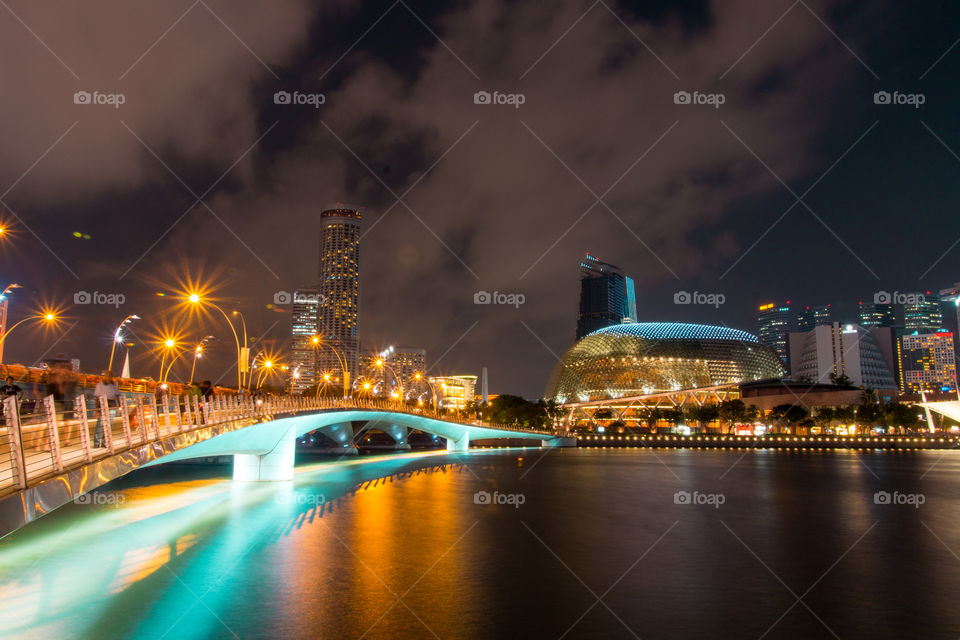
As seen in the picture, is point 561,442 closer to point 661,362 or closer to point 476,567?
point 661,362

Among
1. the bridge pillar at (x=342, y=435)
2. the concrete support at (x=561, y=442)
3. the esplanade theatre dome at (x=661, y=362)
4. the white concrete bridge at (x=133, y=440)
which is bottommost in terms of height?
the concrete support at (x=561, y=442)

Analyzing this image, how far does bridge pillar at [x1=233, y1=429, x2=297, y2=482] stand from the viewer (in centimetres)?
4234

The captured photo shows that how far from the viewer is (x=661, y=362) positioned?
142625 millimetres

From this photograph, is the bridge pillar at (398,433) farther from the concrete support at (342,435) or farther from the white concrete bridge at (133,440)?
the white concrete bridge at (133,440)

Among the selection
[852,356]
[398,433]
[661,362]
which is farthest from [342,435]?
[852,356]

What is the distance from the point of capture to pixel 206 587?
15617 millimetres

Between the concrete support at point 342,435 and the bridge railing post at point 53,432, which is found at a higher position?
the bridge railing post at point 53,432

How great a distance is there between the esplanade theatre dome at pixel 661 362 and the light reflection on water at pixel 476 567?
106261 millimetres

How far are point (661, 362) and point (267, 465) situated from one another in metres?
112

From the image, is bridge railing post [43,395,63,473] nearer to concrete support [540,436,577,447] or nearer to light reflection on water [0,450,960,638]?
light reflection on water [0,450,960,638]

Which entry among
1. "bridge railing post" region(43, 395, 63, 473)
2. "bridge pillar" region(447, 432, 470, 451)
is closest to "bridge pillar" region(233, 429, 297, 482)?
"bridge railing post" region(43, 395, 63, 473)

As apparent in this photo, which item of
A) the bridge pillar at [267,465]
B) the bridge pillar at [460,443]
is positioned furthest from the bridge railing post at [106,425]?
the bridge pillar at [460,443]

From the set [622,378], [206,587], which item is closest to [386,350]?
[206,587]

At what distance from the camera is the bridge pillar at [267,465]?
4234 cm
